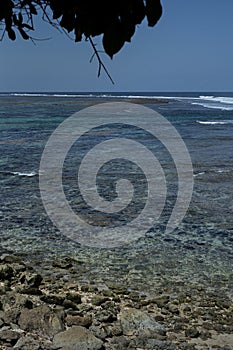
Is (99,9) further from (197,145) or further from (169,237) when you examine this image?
(197,145)

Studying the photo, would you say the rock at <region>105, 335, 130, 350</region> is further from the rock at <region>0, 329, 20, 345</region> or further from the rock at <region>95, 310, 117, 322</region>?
the rock at <region>0, 329, 20, 345</region>

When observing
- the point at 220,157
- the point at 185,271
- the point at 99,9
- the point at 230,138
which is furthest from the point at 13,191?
Result: the point at 230,138

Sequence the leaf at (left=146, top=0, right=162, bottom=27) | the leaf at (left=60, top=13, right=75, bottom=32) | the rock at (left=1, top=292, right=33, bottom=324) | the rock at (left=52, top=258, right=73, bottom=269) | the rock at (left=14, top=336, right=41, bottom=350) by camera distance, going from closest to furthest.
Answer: the leaf at (left=146, top=0, right=162, bottom=27)
the leaf at (left=60, top=13, right=75, bottom=32)
the rock at (left=14, top=336, right=41, bottom=350)
the rock at (left=1, top=292, right=33, bottom=324)
the rock at (left=52, top=258, right=73, bottom=269)

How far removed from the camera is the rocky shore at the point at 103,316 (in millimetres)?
4773

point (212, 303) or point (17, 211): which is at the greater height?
point (212, 303)

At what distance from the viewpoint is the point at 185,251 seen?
7742 mm

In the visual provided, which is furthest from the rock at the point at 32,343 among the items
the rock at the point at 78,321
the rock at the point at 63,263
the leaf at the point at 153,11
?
the leaf at the point at 153,11

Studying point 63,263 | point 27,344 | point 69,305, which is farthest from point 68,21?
point 63,263

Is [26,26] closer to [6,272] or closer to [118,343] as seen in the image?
[118,343]

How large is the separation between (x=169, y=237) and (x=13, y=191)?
5.12 m

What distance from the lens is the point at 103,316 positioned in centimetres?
536

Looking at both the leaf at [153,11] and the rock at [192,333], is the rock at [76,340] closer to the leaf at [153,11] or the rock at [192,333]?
the rock at [192,333]

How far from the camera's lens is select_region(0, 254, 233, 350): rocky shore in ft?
15.7

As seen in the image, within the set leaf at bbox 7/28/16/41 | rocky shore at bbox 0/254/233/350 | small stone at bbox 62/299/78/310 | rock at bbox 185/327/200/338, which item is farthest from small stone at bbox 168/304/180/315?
leaf at bbox 7/28/16/41
